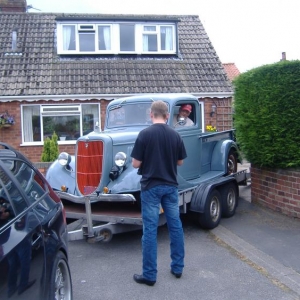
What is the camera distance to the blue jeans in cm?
450

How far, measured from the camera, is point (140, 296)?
4293 mm

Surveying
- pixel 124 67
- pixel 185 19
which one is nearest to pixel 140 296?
pixel 124 67

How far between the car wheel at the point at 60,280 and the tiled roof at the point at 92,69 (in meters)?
11.3

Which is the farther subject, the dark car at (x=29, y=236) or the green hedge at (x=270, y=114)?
the green hedge at (x=270, y=114)

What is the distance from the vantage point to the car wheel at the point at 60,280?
3.30m

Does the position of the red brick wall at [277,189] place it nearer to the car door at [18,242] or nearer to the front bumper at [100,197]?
the front bumper at [100,197]

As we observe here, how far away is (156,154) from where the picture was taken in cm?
455

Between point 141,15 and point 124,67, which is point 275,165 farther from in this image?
point 141,15

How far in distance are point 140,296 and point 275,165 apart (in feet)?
13.4

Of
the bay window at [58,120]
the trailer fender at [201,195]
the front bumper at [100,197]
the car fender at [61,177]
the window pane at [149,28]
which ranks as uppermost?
the window pane at [149,28]

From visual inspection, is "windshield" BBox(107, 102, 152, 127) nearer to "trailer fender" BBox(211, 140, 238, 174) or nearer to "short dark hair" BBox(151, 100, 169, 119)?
"trailer fender" BBox(211, 140, 238, 174)

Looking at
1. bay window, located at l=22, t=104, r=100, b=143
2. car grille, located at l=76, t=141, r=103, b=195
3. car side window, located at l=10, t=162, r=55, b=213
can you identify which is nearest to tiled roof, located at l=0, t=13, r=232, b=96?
bay window, located at l=22, t=104, r=100, b=143

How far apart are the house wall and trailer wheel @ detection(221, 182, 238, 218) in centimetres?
787

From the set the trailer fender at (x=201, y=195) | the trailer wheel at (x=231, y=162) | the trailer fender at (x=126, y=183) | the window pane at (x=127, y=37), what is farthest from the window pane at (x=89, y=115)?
the trailer fender at (x=126, y=183)
